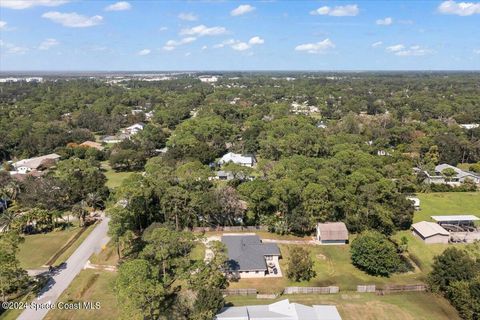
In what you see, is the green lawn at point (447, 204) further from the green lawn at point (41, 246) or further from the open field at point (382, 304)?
the green lawn at point (41, 246)

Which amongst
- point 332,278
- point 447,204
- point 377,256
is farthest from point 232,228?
point 447,204

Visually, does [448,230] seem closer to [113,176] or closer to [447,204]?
[447,204]

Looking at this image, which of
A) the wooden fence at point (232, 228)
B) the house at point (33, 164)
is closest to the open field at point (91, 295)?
the wooden fence at point (232, 228)

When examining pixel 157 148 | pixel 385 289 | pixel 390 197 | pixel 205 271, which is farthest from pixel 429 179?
pixel 157 148

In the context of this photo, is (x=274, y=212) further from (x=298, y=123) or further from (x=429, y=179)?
(x=298, y=123)

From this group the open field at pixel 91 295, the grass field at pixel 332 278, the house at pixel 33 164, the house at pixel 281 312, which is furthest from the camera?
the house at pixel 33 164

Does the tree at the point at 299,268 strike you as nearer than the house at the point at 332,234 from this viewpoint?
Yes
